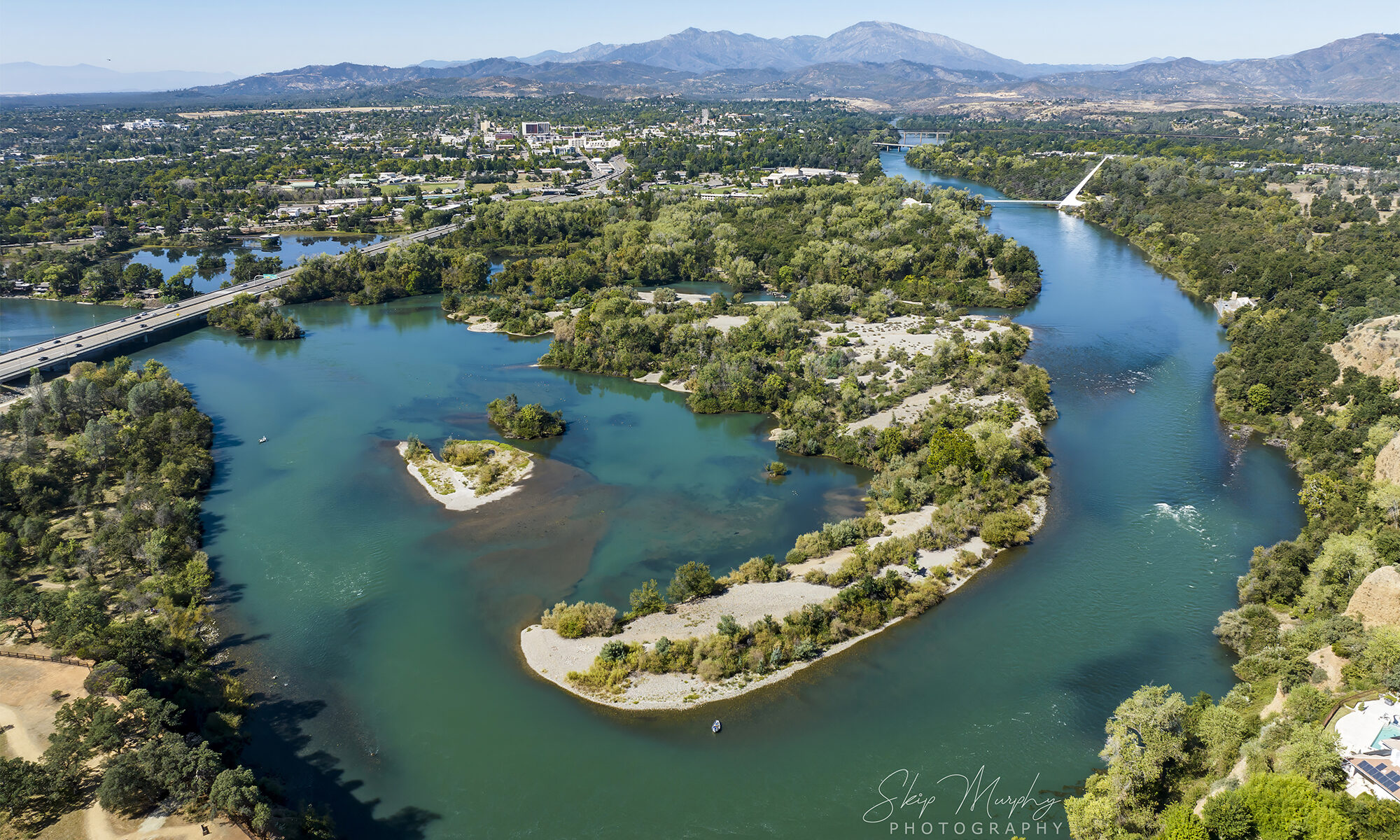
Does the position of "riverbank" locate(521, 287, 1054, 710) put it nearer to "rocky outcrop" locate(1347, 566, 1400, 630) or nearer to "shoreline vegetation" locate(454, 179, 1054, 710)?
"shoreline vegetation" locate(454, 179, 1054, 710)

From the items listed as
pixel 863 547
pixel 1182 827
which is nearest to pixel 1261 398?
pixel 863 547

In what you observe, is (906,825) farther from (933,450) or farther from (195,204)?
(195,204)

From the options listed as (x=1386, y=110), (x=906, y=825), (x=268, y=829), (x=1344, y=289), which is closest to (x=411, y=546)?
(x=268, y=829)

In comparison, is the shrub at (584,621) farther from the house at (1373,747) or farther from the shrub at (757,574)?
the house at (1373,747)

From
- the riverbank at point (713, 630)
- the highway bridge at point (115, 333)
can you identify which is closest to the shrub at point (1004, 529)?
the riverbank at point (713, 630)

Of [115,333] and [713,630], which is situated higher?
[115,333]

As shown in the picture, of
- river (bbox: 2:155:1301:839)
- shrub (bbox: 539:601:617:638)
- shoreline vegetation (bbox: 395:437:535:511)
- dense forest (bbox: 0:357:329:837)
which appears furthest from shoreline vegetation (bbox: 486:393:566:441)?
shrub (bbox: 539:601:617:638)

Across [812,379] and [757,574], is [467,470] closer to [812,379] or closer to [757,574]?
[757,574]
